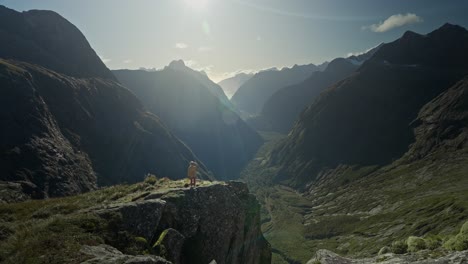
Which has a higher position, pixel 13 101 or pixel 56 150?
pixel 13 101

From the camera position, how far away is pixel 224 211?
37.8 metres

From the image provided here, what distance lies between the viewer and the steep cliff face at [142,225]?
63.3 ft

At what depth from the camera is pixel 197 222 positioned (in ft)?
108

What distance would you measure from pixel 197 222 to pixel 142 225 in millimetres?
7372

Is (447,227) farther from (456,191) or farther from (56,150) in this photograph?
(56,150)

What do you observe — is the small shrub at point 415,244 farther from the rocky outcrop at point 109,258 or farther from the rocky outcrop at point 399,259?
the rocky outcrop at point 109,258

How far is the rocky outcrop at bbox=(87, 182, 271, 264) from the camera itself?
87.6 feet

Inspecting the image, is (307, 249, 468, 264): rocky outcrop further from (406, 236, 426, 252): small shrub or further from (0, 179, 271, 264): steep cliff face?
(0, 179, 271, 264): steep cliff face

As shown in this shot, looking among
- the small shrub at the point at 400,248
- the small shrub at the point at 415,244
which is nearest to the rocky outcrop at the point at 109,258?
the small shrub at the point at 400,248

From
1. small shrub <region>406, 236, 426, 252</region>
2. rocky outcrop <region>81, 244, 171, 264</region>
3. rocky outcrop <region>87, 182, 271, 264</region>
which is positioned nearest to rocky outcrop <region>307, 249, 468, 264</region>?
small shrub <region>406, 236, 426, 252</region>

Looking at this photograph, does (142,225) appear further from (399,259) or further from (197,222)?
(399,259)

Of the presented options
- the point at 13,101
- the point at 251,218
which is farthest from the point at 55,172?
the point at 251,218

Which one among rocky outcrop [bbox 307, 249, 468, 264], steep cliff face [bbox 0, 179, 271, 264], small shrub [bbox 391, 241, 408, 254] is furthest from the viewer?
small shrub [bbox 391, 241, 408, 254]

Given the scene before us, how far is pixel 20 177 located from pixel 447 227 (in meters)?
188
